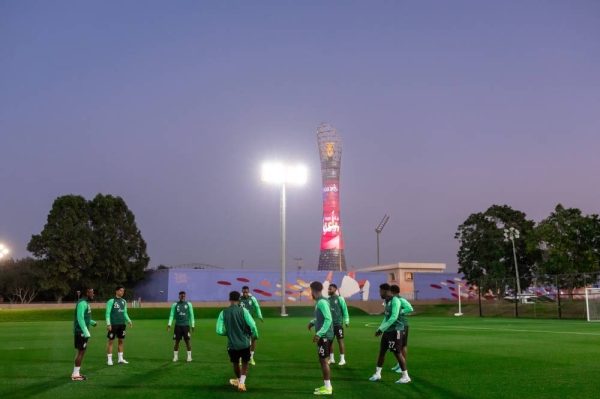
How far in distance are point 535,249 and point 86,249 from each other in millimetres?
56059

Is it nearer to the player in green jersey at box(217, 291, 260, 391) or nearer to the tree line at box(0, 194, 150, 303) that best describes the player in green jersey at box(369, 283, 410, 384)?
the player in green jersey at box(217, 291, 260, 391)

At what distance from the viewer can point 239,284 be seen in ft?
253

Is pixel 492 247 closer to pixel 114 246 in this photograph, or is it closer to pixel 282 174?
pixel 282 174

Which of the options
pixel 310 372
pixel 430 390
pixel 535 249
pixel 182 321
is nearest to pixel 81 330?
pixel 182 321

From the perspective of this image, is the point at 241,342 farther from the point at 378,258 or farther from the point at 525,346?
the point at 378,258

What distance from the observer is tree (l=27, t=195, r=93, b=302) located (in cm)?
7112

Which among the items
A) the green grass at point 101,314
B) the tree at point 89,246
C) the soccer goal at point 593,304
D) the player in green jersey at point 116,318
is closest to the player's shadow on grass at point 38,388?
the player in green jersey at point 116,318

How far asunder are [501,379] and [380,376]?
2799 mm

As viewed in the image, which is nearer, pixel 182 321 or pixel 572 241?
pixel 182 321

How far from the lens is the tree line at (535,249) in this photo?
57.2 metres

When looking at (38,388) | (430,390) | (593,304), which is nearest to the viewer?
(430,390)

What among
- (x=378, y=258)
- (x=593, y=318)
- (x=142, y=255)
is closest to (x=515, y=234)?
(x=593, y=318)

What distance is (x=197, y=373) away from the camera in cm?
1446

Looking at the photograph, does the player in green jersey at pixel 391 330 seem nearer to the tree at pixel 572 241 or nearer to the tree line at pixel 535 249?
the tree line at pixel 535 249
